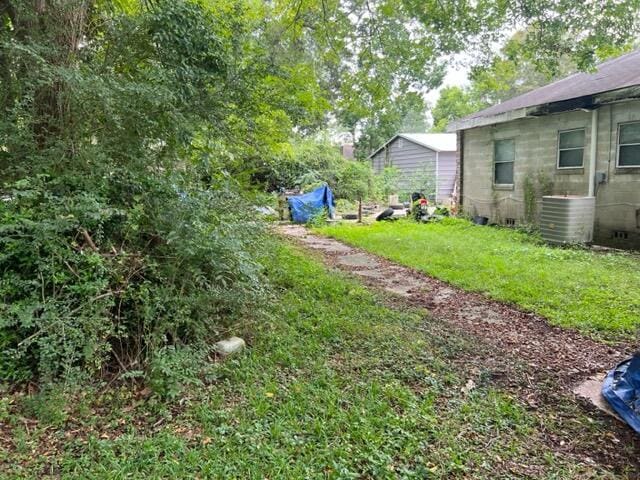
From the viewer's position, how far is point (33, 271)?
99.5 inches

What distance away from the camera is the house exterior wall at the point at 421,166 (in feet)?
56.7

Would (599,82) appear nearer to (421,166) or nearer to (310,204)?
(310,204)

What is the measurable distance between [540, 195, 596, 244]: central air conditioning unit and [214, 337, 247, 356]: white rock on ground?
21.2 feet

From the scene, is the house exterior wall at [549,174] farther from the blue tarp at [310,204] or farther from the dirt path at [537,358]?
the dirt path at [537,358]

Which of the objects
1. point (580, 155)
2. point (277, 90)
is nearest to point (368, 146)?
point (580, 155)

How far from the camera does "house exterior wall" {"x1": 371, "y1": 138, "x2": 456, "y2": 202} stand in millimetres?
17281

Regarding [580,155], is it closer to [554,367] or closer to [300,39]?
[300,39]

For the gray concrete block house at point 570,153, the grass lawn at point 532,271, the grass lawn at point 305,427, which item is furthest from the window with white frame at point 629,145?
the grass lawn at point 305,427

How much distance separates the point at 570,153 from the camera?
827 centimetres

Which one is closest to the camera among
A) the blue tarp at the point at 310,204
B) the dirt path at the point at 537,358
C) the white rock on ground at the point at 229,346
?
the dirt path at the point at 537,358

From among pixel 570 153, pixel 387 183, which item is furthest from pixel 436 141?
pixel 570 153

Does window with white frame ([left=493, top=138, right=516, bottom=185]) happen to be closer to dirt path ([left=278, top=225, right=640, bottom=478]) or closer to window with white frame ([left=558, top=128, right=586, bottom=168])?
window with white frame ([left=558, top=128, right=586, bottom=168])

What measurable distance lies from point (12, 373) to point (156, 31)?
2.57 metres

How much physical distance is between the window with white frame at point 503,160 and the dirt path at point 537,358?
229 inches
